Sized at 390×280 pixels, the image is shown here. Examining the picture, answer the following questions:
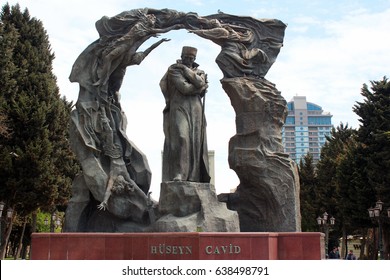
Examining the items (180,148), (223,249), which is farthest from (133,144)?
(223,249)

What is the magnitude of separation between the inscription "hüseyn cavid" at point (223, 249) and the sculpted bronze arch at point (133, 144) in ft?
5.70

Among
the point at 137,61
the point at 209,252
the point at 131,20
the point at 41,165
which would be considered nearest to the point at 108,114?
the point at 137,61

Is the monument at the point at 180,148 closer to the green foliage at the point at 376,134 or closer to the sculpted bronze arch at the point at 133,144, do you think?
the sculpted bronze arch at the point at 133,144

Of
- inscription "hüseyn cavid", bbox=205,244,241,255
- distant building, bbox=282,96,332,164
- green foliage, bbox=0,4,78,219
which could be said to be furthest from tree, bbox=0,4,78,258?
distant building, bbox=282,96,332,164

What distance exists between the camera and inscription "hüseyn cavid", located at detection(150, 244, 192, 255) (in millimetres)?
10125

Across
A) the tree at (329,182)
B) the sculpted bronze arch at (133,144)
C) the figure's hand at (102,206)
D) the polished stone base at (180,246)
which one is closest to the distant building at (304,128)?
the tree at (329,182)

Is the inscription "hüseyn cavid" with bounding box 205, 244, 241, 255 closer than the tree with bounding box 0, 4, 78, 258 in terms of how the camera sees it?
Yes

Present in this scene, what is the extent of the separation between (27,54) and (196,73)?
54.5 feet

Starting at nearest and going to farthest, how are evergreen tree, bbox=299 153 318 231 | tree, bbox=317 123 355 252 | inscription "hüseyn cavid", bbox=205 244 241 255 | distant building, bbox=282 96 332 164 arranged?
inscription "hüseyn cavid", bbox=205 244 241 255
tree, bbox=317 123 355 252
evergreen tree, bbox=299 153 318 231
distant building, bbox=282 96 332 164

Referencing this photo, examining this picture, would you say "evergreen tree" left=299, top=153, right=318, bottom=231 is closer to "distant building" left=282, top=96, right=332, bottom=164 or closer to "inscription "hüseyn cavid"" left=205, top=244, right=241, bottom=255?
"inscription "hüseyn cavid"" left=205, top=244, right=241, bottom=255

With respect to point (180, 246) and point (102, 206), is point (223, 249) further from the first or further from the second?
point (102, 206)

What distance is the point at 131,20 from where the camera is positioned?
42.3ft

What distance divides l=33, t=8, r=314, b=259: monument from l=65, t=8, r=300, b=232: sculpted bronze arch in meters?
0.02

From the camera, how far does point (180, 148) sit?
1180cm
